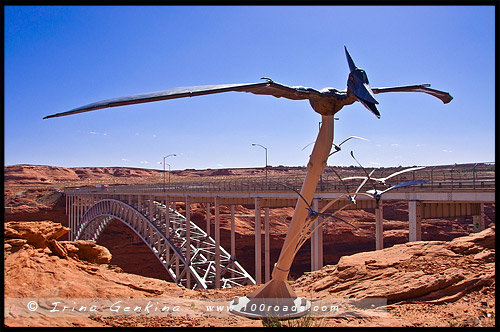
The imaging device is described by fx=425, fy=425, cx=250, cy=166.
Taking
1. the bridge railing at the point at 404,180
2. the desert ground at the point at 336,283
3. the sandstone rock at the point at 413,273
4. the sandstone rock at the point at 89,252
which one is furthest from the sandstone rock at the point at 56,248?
the sandstone rock at the point at 413,273

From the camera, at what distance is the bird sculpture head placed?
787 cm

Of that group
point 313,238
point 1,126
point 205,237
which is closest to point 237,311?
point 1,126

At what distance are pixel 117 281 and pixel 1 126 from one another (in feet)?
22.1

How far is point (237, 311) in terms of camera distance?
10055 mm

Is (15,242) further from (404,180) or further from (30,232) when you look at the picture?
(404,180)

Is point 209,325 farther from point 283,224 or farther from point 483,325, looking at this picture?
point 283,224

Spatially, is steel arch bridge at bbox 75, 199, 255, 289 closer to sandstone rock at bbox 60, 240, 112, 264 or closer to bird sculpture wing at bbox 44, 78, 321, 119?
sandstone rock at bbox 60, 240, 112, 264

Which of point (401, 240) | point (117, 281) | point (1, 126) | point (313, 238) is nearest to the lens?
point (1, 126)

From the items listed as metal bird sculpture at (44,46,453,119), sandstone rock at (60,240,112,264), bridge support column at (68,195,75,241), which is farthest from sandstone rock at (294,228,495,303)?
bridge support column at (68,195,75,241)

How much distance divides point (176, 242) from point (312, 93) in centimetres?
3039

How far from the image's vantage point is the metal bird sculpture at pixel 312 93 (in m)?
7.20

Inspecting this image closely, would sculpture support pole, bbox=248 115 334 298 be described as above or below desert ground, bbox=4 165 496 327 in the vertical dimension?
above

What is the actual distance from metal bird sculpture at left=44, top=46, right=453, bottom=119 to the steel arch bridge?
836 inches
